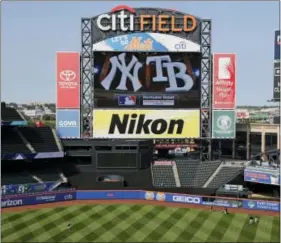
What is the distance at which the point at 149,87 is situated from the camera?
2356 inches

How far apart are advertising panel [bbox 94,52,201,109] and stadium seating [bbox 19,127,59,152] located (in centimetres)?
820

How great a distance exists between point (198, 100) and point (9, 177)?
28158 millimetres

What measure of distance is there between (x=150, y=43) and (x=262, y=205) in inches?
1116

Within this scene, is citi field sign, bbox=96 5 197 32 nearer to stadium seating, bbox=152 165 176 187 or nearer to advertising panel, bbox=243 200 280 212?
stadium seating, bbox=152 165 176 187

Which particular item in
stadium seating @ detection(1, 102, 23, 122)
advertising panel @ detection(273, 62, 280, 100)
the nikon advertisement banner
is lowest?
the nikon advertisement banner

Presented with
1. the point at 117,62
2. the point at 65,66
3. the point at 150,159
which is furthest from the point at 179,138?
the point at 65,66

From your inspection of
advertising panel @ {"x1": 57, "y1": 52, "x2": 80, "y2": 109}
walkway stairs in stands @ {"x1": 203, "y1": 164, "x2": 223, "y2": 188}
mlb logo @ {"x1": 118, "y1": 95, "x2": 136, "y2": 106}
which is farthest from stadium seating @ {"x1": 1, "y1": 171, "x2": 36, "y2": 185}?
walkway stairs in stands @ {"x1": 203, "y1": 164, "x2": 223, "y2": 188}

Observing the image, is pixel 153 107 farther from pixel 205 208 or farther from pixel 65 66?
pixel 205 208

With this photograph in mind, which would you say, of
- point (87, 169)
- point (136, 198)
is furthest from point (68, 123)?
point (136, 198)

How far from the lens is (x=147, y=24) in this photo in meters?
59.6

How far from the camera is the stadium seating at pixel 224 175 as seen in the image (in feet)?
185

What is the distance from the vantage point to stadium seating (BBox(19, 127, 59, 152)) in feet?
187

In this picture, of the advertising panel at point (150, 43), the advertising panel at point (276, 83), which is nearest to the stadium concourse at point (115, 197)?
the advertising panel at point (276, 83)

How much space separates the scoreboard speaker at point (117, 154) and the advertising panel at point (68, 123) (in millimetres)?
3963
